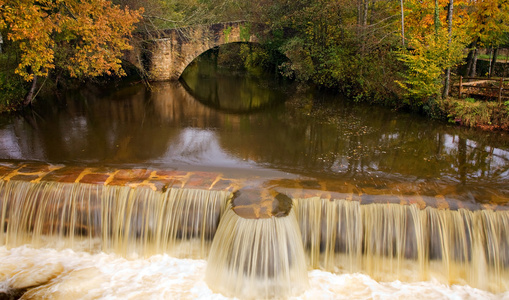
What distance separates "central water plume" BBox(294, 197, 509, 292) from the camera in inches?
245

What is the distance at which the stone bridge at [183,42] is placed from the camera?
73.7 feet

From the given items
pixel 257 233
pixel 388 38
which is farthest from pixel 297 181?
pixel 388 38

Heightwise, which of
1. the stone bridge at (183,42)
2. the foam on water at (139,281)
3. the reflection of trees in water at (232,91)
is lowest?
the foam on water at (139,281)

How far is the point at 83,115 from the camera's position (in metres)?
13.9

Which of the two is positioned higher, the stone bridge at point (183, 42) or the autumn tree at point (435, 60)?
the stone bridge at point (183, 42)

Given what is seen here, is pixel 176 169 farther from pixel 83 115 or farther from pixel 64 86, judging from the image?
pixel 64 86

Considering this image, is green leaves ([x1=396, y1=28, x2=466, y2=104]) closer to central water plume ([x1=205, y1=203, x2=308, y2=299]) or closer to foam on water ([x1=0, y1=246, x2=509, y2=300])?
foam on water ([x1=0, y1=246, x2=509, y2=300])

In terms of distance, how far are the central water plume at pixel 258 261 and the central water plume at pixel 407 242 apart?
628 mm

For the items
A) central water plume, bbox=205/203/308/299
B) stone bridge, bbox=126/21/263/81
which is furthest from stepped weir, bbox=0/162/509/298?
stone bridge, bbox=126/21/263/81

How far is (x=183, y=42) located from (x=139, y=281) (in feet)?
64.4

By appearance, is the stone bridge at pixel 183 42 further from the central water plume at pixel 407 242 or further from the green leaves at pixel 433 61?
the central water plume at pixel 407 242

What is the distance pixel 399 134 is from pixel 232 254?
26.1 ft

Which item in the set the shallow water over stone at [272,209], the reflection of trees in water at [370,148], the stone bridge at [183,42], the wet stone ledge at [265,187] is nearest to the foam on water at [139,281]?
the shallow water over stone at [272,209]

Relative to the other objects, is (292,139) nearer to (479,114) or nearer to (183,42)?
(479,114)
